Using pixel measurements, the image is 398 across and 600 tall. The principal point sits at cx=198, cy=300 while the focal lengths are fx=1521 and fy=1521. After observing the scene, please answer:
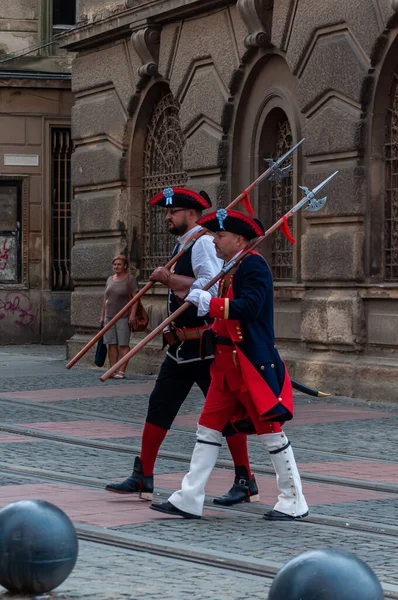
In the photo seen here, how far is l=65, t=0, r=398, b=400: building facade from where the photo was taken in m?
15.8

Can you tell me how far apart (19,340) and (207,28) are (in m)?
9.98

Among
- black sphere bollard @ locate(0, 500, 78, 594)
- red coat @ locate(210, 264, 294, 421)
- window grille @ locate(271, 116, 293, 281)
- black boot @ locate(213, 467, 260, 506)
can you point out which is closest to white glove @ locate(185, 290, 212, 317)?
red coat @ locate(210, 264, 294, 421)

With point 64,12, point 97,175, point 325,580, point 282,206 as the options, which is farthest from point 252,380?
point 64,12

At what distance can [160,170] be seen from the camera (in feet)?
66.4

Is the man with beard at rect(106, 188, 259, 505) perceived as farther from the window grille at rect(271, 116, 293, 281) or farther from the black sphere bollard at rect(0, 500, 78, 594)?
the window grille at rect(271, 116, 293, 281)

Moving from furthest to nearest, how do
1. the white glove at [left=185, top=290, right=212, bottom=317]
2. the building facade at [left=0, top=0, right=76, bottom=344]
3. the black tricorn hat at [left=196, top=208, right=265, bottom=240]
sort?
the building facade at [left=0, top=0, right=76, bottom=344], the white glove at [left=185, top=290, right=212, bottom=317], the black tricorn hat at [left=196, top=208, right=265, bottom=240]

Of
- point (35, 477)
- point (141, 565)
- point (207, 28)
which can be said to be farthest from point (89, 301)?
point (141, 565)

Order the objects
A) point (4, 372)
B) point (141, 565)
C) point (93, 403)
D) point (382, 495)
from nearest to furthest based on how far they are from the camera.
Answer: point (141, 565) → point (382, 495) → point (93, 403) → point (4, 372)

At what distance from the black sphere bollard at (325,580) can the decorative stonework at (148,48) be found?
15255 millimetres

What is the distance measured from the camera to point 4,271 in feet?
89.4

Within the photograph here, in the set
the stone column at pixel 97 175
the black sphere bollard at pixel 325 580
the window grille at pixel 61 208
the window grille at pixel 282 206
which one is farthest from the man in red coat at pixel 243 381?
the window grille at pixel 61 208

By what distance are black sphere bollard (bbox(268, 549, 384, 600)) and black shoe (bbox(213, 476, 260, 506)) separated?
3.80 meters

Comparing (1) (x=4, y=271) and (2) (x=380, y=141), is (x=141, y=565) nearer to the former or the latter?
(2) (x=380, y=141)

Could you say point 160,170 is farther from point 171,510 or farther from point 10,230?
point 171,510
